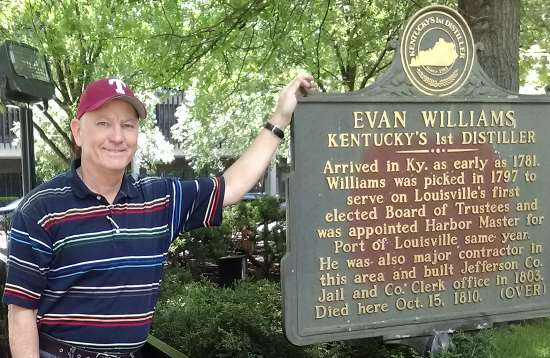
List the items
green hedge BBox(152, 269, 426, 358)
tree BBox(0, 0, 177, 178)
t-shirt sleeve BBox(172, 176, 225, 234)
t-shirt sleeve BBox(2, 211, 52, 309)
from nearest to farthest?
1. t-shirt sleeve BBox(2, 211, 52, 309)
2. t-shirt sleeve BBox(172, 176, 225, 234)
3. green hedge BBox(152, 269, 426, 358)
4. tree BBox(0, 0, 177, 178)

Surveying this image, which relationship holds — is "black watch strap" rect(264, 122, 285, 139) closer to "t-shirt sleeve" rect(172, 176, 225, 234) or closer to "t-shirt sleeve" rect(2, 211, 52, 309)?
"t-shirt sleeve" rect(172, 176, 225, 234)

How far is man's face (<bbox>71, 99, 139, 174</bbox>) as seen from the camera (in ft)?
8.25

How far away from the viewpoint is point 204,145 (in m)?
40.6

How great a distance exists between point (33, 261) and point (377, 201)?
203 centimetres

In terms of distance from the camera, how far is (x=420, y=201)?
3.84 metres

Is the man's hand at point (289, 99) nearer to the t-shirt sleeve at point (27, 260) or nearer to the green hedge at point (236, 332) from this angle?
the t-shirt sleeve at point (27, 260)

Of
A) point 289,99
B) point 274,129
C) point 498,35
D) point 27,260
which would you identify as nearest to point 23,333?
point 27,260

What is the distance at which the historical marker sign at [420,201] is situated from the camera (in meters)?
3.62

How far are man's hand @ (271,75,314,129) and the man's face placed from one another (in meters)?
0.99

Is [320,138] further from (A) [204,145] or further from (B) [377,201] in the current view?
(A) [204,145]

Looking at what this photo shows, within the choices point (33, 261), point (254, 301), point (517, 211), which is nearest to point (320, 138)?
point (517, 211)

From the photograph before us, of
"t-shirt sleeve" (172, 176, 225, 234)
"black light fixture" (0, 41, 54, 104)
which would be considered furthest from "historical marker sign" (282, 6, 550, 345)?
"black light fixture" (0, 41, 54, 104)

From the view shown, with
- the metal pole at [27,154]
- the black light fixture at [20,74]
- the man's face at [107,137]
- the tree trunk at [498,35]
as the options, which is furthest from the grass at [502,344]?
the black light fixture at [20,74]

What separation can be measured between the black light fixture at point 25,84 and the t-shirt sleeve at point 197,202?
228cm
